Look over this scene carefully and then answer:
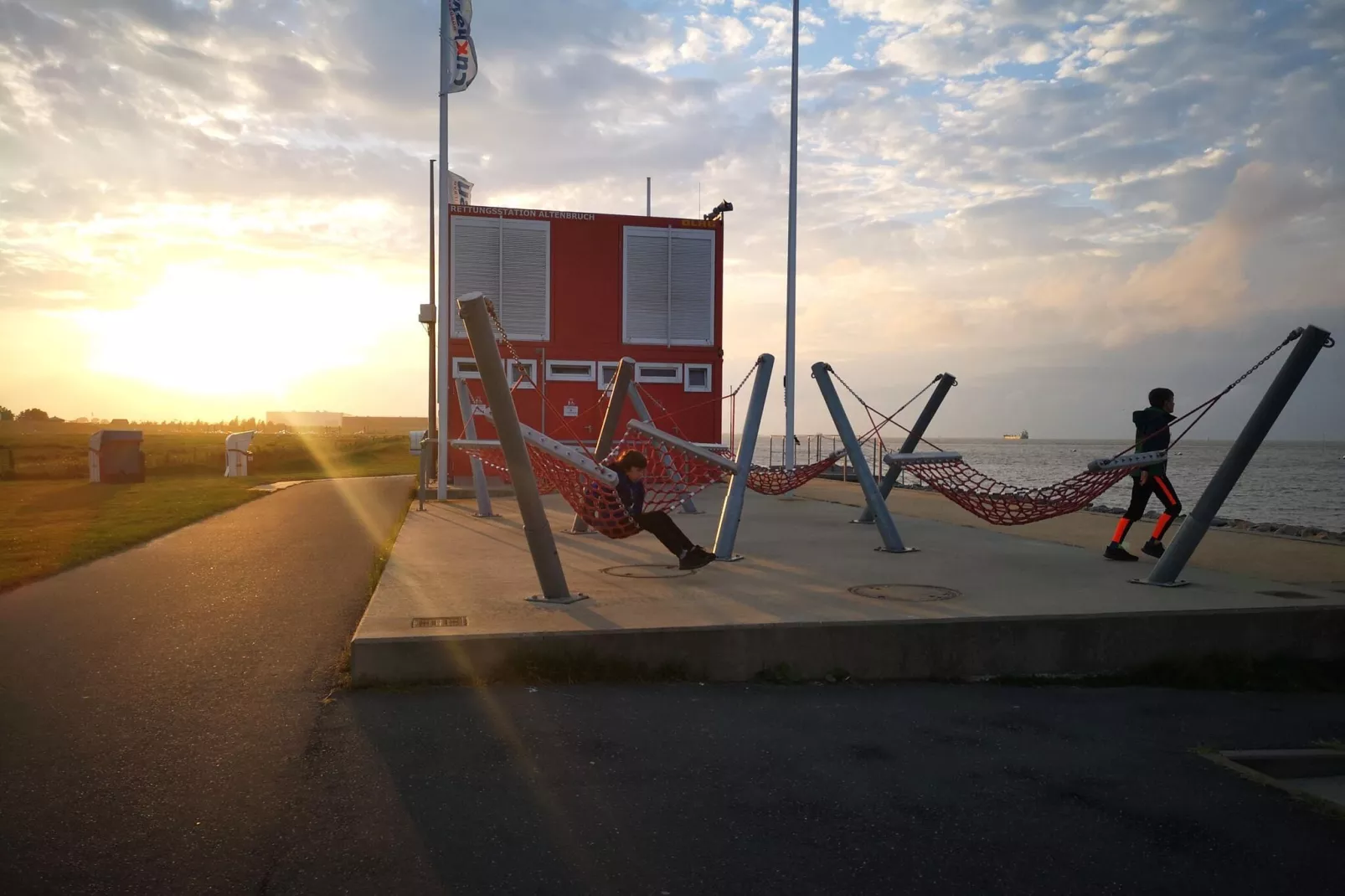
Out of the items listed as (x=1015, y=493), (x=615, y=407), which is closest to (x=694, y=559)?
(x=1015, y=493)

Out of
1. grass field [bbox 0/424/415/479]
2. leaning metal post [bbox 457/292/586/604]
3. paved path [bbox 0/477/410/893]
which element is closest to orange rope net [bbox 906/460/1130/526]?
leaning metal post [bbox 457/292/586/604]

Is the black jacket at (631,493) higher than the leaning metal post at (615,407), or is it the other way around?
the leaning metal post at (615,407)

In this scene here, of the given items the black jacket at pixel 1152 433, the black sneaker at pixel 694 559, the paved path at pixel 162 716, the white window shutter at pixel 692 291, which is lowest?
the paved path at pixel 162 716

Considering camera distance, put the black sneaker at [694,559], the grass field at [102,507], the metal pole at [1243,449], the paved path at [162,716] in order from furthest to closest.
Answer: the grass field at [102,507], the black sneaker at [694,559], the metal pole at [1243,449], the paved path at [162,716]

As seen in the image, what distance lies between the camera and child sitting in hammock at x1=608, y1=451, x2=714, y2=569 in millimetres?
8336

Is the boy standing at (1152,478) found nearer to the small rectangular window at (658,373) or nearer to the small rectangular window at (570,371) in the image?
the small rectangular window at (658,373)

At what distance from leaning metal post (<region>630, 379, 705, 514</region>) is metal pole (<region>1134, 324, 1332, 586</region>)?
13.8 feet

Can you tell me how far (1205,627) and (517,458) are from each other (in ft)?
14.7

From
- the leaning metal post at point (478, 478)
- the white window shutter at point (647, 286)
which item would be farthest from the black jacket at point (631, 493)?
the white window shutter at point (647, 286)

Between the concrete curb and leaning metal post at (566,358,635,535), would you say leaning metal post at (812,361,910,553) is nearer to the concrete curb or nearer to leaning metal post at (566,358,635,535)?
leaning metal post at (566,358,635,535)

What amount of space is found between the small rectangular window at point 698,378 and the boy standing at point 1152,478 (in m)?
15.7

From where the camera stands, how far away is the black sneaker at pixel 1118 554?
9.16 metres

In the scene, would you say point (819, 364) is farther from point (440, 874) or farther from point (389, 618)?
point (440, 874)

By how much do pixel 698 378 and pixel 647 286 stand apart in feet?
Answer: 8.49
